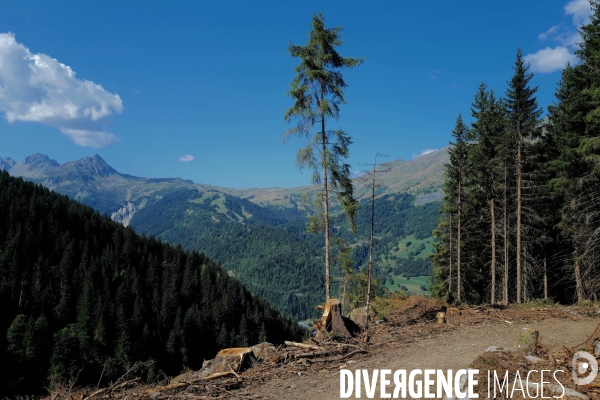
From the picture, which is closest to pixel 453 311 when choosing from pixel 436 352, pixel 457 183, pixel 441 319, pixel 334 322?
pixel 441 319

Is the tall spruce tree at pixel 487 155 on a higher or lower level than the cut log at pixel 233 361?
higher

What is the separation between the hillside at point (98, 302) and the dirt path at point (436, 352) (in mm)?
49448

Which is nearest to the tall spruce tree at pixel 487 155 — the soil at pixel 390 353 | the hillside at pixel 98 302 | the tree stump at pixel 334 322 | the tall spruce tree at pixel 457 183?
the tall spruce tree at pixel 457 183

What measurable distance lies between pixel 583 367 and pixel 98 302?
99386 millimetres

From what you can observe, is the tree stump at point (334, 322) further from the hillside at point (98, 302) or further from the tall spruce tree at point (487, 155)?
the hillside at point (98, 302)

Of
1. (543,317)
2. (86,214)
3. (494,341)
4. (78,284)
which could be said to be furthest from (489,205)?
(86,214)

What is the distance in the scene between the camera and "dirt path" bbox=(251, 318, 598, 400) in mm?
9055

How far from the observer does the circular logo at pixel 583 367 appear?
22.3ft

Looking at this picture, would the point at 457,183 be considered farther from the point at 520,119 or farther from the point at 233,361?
the point at 233,361

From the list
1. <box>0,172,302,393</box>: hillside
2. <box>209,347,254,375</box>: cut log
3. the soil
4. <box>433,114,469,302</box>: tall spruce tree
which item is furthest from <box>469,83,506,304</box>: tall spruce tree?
<box>0,172,302,393</box>: hillside

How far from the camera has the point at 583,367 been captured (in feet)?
24.0

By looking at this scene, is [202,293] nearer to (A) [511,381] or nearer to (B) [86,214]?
(B) [86,214]

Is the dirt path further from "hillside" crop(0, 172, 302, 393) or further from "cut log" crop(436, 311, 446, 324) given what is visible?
"hillside" crop(0, 172, 302, 393)

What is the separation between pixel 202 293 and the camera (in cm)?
11556
